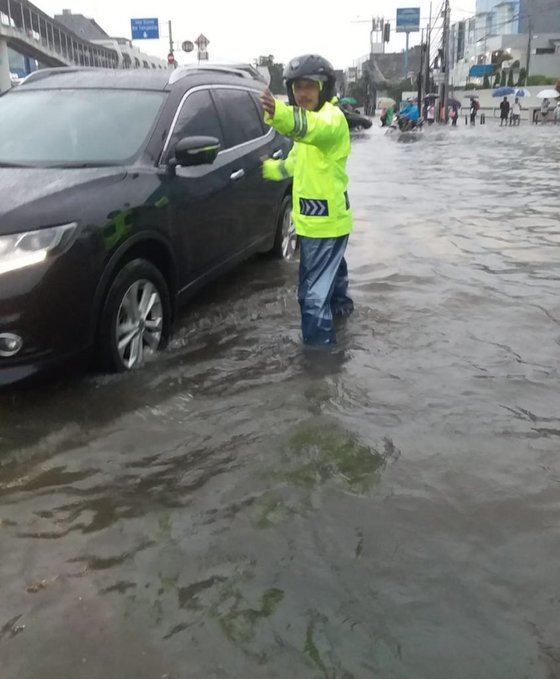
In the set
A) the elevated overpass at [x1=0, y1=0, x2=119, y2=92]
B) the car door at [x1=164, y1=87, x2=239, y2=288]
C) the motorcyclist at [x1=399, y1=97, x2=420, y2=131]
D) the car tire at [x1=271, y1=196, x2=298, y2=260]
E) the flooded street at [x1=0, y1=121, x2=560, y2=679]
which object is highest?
the elevated overpass at [x1=0, y1=0, x2=119, y2=92]

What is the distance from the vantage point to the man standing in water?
4.10m

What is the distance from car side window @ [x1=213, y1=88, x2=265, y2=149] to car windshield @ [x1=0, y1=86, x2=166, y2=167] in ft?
2.69

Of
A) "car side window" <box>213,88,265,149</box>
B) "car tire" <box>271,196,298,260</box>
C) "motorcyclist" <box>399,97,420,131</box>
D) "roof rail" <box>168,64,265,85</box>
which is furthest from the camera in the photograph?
"motorcyclist" <box>399,97,420,131</box>

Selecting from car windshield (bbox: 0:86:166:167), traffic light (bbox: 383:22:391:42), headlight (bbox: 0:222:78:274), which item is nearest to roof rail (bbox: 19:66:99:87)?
car windshield (bbox: 0:86:166:167)

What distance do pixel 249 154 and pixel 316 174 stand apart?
1525 millimetres

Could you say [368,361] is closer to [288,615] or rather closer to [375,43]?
[288,615]

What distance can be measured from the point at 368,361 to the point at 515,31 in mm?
124531

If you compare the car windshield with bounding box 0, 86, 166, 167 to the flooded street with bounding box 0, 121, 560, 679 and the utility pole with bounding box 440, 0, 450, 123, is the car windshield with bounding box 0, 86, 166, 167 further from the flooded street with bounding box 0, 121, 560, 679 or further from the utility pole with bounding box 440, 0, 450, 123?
the utility pole with bounding box 440, 0, 450, 123

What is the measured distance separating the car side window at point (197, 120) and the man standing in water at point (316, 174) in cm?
58

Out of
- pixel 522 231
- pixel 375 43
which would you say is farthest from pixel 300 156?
pixel 375 43

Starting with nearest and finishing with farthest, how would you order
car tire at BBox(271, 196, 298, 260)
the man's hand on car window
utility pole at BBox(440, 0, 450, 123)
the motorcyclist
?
the man's hand on car window
car tire at BBox(271, 196, 298, 260)
the motorcyclist
utility pole at BBox(440, 0, 450, 123)

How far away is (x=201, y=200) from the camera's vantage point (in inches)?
195

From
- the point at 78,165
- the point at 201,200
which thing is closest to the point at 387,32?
the point at 201,200

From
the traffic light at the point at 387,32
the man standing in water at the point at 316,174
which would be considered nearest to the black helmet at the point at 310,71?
the man standing in water at the point at 316,174
